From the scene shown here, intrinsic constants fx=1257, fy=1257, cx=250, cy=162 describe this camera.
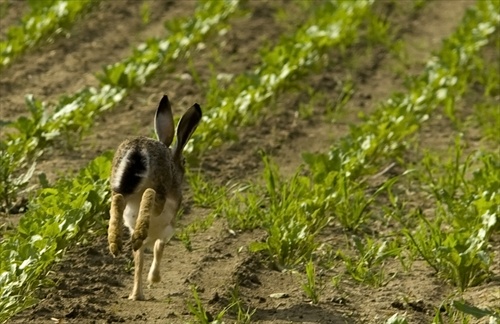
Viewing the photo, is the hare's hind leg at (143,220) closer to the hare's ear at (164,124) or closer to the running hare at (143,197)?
the running hare at (143,197)

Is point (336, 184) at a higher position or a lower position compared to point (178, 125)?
lower

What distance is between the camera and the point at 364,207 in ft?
24.6

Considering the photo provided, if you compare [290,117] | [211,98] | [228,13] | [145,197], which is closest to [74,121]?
[211,98]

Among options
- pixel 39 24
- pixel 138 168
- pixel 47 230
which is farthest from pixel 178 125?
pixel 39 24

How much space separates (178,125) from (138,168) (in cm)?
67

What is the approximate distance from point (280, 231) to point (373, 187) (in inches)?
66.1

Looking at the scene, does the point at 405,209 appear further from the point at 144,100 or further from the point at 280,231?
the point at 144,100

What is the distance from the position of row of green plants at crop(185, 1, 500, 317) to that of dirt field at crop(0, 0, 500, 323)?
107 millimetres

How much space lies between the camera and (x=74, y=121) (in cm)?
859

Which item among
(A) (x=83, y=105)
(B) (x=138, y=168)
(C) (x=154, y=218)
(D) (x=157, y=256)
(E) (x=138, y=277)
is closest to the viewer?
(B) (x=138, y=168)

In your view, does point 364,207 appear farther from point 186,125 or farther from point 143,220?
point 143,220

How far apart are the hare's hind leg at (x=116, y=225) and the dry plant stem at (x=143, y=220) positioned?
3.0 inches

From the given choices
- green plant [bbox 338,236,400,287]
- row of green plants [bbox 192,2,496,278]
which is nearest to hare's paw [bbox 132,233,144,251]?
row of green plants [bbox 192,2,496,278]

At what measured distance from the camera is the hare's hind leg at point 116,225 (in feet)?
19.1
